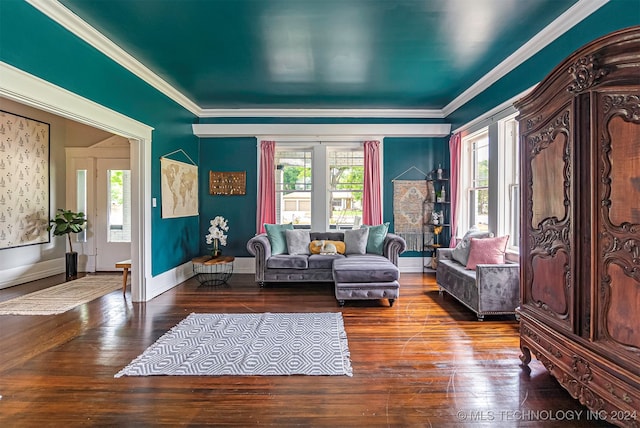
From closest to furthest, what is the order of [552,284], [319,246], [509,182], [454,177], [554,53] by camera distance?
[552,284] → [554,53] → [509,182] → [319,246] → [454,177]

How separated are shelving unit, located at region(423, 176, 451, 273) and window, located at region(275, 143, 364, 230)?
1301 mm

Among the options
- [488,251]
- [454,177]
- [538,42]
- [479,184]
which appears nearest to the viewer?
[538,42]

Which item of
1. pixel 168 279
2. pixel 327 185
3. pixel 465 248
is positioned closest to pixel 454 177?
pixel 465 248

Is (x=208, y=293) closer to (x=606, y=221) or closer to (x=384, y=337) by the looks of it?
(x=384, y=337)

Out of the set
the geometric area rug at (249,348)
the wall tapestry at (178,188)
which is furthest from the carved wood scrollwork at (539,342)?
the wall tapestry at (178,188)

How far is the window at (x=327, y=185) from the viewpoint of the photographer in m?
6.19

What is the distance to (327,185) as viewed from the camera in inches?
242

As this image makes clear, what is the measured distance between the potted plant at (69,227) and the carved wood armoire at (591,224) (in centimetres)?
666

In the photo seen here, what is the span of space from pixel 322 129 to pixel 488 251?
3471 millimetres

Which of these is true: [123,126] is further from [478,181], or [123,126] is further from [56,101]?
[478,181]

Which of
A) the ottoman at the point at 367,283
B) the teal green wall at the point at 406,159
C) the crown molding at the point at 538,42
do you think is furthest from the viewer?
the teal green wall at the point at 406,159

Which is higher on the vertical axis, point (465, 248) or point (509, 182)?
point (509, 182)

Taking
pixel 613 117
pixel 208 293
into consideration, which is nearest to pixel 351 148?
pixel 208 293

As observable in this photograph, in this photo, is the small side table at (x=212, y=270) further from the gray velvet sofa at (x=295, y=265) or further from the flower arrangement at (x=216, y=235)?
the gray velvet sofa at (x=295, y=265)
